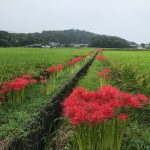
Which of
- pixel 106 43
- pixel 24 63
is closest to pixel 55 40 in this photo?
pixel 106 43

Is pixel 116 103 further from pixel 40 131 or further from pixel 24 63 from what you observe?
pixel 24 63

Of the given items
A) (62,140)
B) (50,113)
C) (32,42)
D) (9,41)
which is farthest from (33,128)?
(32,42)

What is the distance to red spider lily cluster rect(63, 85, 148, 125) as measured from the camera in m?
4.52

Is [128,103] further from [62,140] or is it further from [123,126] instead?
[62,140]

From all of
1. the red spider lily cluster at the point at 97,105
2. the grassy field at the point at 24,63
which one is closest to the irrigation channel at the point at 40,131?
the red spider lily cluster at the point at 97,105

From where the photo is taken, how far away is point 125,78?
32.8 ft

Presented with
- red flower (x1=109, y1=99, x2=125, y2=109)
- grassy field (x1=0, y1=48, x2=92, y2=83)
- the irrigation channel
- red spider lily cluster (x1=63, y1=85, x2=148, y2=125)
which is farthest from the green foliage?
red flower (x1=109, y1=99, x2=125, y2=109)

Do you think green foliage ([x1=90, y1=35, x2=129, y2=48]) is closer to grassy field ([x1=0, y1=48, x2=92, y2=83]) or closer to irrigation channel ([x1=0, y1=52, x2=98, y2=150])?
grassy field ([x1=0, y1=48, x2=92, y2=83])

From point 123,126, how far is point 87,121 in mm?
634

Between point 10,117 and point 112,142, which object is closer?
point 112,142

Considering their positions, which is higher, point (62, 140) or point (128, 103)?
point (128, 103)

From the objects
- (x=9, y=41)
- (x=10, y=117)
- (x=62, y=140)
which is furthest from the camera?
(x=9, y=41)

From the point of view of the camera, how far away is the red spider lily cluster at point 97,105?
452 centimetres

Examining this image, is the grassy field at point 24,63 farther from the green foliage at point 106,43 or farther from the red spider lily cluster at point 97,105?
the green foliage at point 106,43
